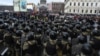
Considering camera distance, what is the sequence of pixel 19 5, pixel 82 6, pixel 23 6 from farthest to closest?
pixel 82 6, pixel 23 6, pixel 19 5

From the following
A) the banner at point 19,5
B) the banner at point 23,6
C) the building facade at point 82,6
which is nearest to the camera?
the banner at point 19,5

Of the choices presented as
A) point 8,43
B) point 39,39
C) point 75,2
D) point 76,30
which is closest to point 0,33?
point 8,43

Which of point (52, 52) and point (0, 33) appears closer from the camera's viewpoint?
point (52, 52)

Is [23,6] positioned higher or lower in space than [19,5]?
lower

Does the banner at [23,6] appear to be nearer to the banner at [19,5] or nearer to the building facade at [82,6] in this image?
A: the banner at [19,5]

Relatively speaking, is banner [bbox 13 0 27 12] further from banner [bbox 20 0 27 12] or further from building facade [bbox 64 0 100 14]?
building facade [bbox 64 0 100 14]

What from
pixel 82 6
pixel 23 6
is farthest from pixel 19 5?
pixel 82 6

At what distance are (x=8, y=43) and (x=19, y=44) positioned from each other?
0.40 meters

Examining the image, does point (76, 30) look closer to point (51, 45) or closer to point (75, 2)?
point (51, 45)

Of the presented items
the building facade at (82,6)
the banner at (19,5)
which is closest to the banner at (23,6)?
the banner at (19,5)

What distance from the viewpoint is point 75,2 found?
9144 cm

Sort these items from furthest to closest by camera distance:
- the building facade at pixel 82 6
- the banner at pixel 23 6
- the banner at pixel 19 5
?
the building facade at pixel 82 6 < the banner at pixel 23 6 < the banner at pixel 19 5

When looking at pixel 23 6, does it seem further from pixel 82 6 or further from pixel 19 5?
pixel 82 6

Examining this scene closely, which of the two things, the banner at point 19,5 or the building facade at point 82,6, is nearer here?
the banner at point 19,5
